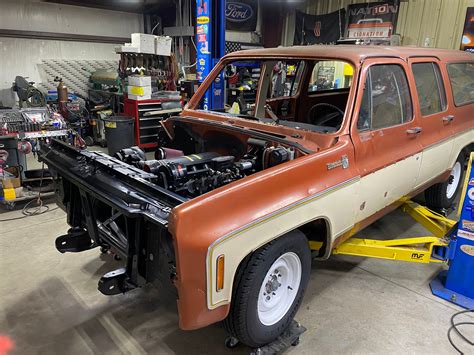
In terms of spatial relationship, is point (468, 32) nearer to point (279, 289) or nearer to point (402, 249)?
point (402, 249)

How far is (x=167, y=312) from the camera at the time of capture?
284cm

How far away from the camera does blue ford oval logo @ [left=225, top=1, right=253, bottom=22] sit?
1127 cm

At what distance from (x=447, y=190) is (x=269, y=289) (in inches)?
129

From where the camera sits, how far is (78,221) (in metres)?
2.81

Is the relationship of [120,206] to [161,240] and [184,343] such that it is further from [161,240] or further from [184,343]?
[184,343]

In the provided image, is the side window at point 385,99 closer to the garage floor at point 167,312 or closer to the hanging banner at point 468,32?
the garage floor at point 167,312

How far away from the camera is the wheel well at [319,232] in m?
2.58

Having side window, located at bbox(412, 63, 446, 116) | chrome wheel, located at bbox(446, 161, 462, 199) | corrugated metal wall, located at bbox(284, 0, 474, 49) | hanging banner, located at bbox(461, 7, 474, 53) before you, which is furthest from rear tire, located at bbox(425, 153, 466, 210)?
corrugated metal wall, located at bbox(284, 0, 474, 49)

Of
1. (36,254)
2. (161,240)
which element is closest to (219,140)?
(161,240)

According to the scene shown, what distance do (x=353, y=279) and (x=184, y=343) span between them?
159 centimetres

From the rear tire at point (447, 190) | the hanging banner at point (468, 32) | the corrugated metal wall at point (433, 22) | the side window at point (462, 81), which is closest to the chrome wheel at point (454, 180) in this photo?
the rear tire at point (447, 190)

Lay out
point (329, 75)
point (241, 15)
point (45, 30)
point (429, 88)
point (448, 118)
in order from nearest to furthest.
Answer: point (429, 88) → point (448, 118) → point (45, 30) → point (329, 75) → point (241, 15)

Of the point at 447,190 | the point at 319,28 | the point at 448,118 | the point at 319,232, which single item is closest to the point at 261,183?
the point at 319,232

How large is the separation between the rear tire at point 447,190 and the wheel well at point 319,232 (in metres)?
2.30
